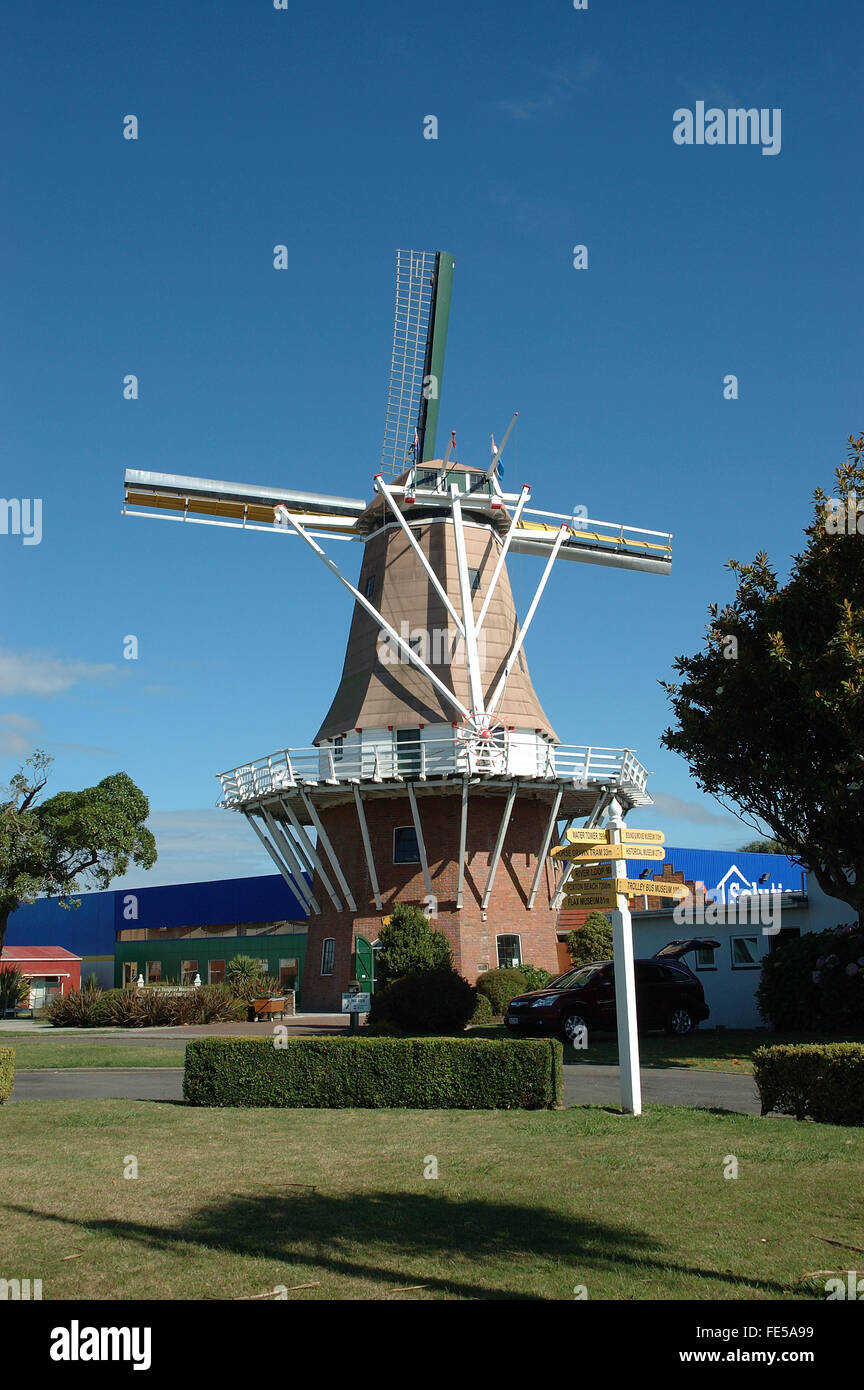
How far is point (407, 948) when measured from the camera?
2953 centimetres

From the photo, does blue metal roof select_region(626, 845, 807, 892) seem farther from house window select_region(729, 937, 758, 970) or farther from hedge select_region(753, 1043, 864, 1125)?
hedge select_region(753, 1043, 864, 1125)

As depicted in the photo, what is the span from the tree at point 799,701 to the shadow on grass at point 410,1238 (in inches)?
537

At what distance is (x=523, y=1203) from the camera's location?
858 centimetres

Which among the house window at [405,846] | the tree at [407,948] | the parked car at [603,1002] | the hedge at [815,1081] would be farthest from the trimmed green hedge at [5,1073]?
the house window at [405,846]

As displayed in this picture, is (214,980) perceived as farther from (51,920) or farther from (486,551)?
(486,551)

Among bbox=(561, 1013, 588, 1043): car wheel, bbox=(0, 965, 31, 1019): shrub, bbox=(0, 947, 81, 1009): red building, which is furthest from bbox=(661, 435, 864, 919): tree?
bbox=(0, 947, 81, 1009): red building

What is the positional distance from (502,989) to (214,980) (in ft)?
86.5

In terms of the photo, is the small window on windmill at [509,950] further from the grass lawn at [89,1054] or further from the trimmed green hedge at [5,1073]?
the trimmed green hedge at [5,1073]

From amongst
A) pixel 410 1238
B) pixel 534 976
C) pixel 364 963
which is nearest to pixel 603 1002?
pixel 364 963

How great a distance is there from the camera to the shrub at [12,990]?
50812 millimetres

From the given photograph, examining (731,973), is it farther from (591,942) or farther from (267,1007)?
(267,1007)

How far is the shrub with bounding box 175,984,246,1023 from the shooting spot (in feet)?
116
